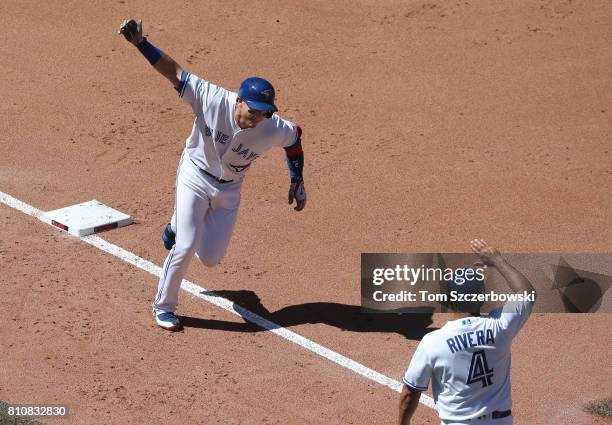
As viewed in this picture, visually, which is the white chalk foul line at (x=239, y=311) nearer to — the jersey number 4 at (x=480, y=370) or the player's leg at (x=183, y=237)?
the player's leg at (x=183, y=237)

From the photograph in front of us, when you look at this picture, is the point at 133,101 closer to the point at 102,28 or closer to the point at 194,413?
the point at 102,28

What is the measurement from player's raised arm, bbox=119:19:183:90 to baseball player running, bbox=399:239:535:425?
287cm

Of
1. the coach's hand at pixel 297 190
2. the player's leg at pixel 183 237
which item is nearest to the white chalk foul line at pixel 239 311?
the player's leg at pixel 183 237

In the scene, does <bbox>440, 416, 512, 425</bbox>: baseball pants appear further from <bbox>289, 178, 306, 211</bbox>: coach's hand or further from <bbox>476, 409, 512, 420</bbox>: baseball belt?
<bbox>289, 178, 306, 211</bbox>: coach's hand

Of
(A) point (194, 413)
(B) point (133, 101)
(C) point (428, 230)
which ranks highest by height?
(B) point (133, 101)

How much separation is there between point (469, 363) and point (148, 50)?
338cm

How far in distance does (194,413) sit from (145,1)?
7.84 m

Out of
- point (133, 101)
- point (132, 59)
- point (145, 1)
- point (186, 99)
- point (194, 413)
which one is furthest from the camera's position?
point (145, 1)

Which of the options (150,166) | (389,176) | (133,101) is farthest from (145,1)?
(389,176)

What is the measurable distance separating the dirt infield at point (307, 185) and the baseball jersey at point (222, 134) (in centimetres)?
125

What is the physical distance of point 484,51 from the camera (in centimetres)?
1281

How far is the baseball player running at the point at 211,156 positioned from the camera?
7715mm

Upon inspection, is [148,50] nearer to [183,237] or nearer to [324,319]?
[183,237]

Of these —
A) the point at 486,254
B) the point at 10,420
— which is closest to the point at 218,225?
the point at 10,420
